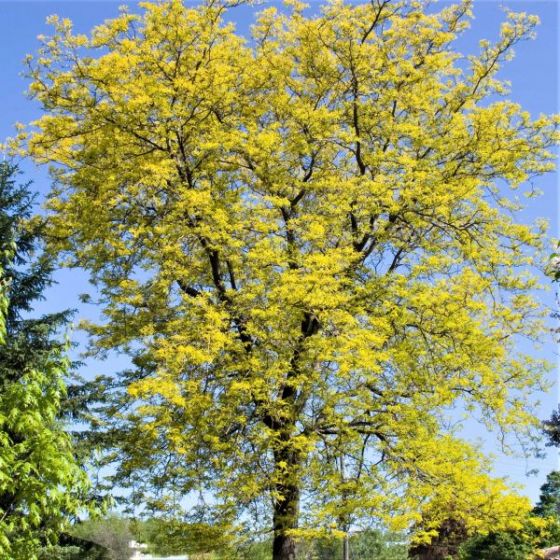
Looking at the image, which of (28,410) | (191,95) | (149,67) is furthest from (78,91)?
(28,410)

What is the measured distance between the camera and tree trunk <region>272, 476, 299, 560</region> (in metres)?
13.2

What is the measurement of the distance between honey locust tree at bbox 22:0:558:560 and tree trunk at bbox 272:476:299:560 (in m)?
0.05

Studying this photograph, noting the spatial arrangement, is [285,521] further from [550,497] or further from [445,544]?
[550,497]

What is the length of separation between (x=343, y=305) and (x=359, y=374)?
140 cm

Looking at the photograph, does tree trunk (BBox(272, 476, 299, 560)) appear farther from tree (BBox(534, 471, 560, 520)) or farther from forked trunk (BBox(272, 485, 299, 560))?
tree (BBox(534, 471, 560, 520))

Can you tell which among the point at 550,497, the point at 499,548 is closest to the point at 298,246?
the point at 499,548

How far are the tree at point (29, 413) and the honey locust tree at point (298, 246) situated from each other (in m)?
1.11

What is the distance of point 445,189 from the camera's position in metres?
14.4

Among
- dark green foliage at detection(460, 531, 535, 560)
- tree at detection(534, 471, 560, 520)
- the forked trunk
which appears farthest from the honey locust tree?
tree at detection(534, 471, 560, 520)

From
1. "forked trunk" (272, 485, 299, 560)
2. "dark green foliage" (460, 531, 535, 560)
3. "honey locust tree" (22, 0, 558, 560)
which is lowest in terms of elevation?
"dark green foliage" (460, 531, 535, 560)

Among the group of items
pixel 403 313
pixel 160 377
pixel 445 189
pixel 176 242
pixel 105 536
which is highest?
pixel 445 189

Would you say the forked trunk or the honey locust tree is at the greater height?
→ the honey locust tree

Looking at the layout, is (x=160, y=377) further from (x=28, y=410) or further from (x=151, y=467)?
(x=28, y=410)

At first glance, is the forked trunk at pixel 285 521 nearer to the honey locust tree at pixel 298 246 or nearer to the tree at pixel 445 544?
the honey locust tree at pixel 298 246
